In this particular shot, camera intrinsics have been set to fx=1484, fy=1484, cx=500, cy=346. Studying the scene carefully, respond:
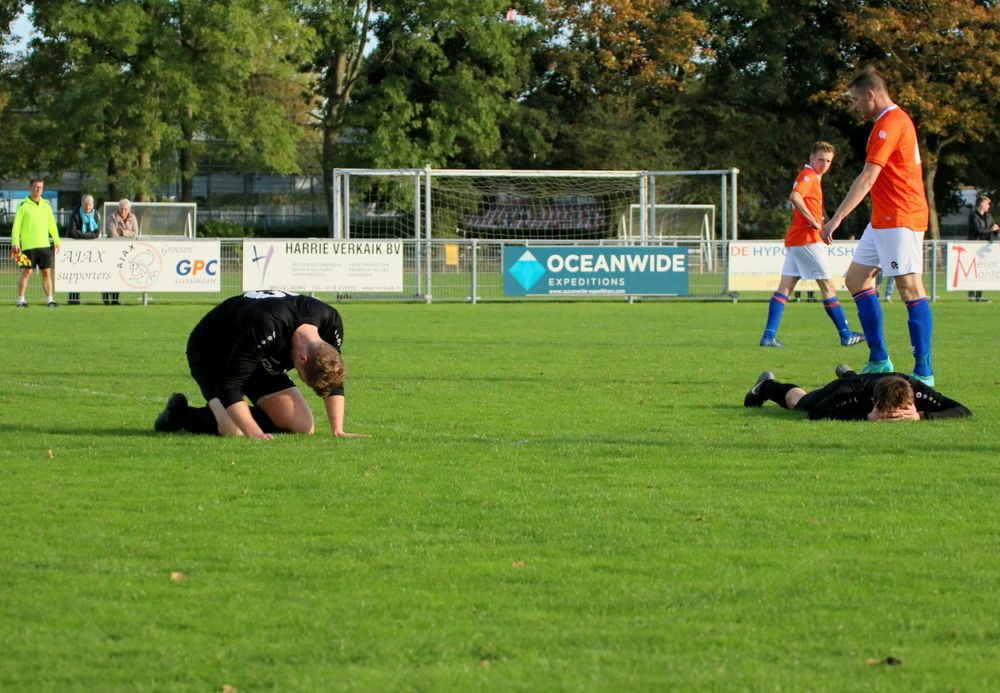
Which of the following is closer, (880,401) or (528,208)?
(880,401)

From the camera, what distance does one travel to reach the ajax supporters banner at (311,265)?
25844mm

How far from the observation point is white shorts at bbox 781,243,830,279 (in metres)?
16.4

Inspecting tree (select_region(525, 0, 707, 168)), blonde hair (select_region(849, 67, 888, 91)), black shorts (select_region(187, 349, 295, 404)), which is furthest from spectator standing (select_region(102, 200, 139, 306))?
tree (select_region(525, 0, 707, 168))

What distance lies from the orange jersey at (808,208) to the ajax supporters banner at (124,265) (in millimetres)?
12606

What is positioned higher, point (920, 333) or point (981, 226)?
point (981, 226)

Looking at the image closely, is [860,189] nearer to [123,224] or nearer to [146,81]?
[123,224]

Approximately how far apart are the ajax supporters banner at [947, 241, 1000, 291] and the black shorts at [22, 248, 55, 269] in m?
16.1

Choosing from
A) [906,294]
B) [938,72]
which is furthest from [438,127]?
[906,294]

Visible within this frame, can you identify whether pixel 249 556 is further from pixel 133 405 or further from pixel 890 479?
pixel 133 405

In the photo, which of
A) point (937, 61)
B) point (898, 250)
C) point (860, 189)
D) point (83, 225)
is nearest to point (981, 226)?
point (83, 225)

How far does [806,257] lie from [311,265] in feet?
38.0

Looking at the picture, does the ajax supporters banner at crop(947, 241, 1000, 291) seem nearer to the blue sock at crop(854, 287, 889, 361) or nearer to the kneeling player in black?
the blue sock at crop(854, 287, 889, 361)

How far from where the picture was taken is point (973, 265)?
2756 centimetres

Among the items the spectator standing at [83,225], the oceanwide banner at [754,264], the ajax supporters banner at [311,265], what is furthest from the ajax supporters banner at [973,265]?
the spectator standing at [83,225]
